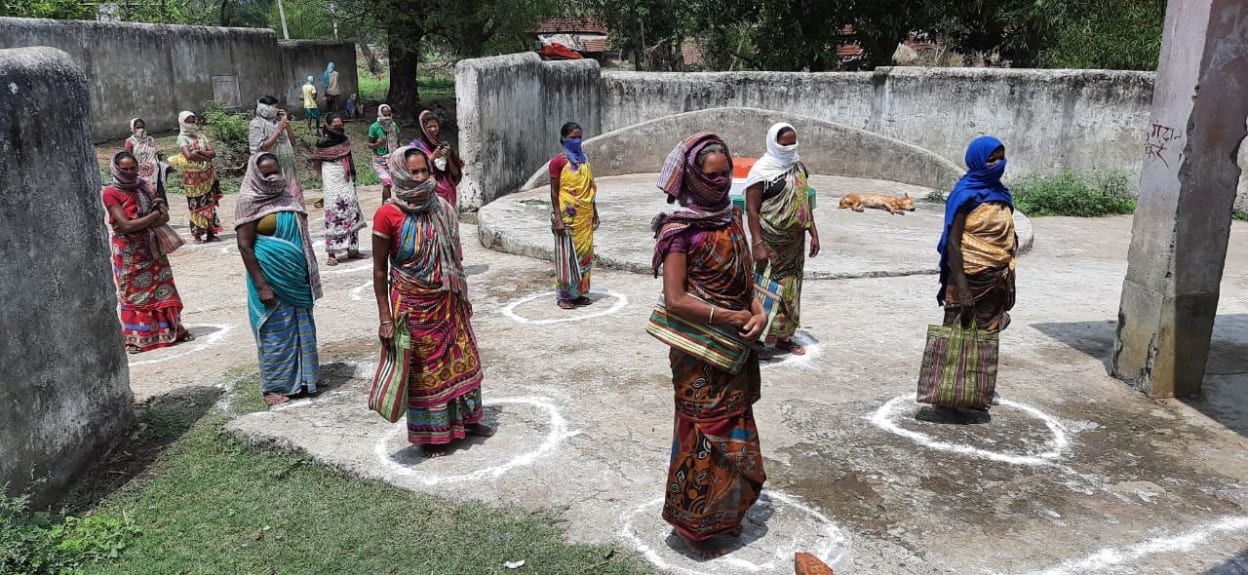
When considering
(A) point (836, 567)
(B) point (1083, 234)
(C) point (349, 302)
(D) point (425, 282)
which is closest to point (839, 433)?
(A) point (836, 567)

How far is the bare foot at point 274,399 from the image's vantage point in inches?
225

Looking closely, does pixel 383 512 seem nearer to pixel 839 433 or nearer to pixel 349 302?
pixel 839 433

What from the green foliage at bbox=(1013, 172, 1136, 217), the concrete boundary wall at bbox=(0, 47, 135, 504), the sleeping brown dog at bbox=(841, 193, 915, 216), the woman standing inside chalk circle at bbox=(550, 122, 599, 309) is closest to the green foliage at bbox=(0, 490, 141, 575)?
the concrete boundary wall at bbox=(0, 47, 135, 504)

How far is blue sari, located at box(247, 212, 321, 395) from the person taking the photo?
5.60m

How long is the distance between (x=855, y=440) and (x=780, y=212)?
6.03ft

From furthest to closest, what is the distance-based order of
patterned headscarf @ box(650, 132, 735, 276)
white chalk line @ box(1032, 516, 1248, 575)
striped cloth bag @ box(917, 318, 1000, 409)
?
striped cloth bag @ box(917, 318, 1000, 409)
white chalk line @ box(1032, 516, 1248, 575)
patterned headscarf @ box(650, 132, 735, 276)

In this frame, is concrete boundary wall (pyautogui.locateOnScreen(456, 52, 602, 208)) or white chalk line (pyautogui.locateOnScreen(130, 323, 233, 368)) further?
concrete boundary wall (pyautogui.locateOnScreen(456, 52, 602, 208))

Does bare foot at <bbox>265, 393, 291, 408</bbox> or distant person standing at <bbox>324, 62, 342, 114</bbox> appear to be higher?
distant person standing at <bbox>324, 62, 342, 114</bbox>

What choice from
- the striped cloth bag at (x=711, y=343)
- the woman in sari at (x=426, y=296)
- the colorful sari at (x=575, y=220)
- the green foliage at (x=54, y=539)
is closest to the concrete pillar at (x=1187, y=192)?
the striped cloth bag at (x=711, y=343)

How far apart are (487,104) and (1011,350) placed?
8.26 meters

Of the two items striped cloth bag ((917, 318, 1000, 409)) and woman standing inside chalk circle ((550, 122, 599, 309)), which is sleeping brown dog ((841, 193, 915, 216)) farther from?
striped cloth bag ((917, 318, 1000, 409))

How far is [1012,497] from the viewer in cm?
435

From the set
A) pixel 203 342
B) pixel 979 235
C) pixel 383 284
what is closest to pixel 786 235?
pixel 979 235

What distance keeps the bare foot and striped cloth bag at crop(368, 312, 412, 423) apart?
1.33m
